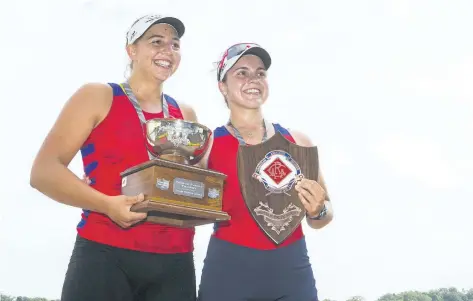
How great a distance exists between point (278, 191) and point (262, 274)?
0.56 metres

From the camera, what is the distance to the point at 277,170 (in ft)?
12.0

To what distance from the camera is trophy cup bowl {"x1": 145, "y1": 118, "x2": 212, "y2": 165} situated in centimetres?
324

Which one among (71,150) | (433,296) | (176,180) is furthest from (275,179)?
(433,296)

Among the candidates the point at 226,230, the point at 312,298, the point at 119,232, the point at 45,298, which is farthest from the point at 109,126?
the point at 45,298

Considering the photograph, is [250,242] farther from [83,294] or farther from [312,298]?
[83,294]

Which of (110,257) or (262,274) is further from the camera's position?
(262,274)

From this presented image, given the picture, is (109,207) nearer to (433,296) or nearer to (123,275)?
(123,275)

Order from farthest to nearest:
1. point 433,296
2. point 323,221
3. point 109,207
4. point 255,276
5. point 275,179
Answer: point 433,296 < point 323,221 < point 275,179 < point 255,276 < point 109,207

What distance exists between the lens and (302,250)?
3.67 metres

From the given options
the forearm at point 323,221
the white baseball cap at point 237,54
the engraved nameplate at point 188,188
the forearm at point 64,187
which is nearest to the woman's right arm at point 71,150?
the forearm at point 64,187

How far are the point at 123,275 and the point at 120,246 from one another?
17 cm

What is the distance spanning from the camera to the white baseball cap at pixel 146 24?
3.83 meters

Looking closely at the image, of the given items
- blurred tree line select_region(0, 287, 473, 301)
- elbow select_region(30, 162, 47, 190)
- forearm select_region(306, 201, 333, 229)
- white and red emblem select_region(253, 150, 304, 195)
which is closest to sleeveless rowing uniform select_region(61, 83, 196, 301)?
elbow select_region(30, 162, 47, 190)

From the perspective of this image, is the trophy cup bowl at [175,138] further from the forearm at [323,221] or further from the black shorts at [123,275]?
the forearm at [323,221]
